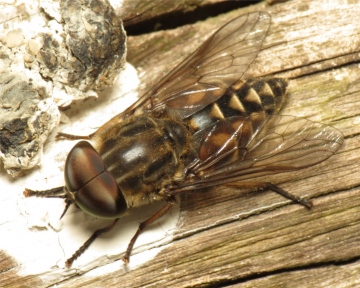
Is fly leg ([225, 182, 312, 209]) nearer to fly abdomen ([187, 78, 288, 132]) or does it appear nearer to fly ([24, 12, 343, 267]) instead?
fly ([24, 12, 343, 267])

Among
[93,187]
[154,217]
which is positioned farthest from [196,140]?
[93,187]

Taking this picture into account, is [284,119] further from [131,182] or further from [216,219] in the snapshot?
[131,182]

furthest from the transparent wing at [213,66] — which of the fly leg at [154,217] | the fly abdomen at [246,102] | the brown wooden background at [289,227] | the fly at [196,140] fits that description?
the fly leg at [154,217]

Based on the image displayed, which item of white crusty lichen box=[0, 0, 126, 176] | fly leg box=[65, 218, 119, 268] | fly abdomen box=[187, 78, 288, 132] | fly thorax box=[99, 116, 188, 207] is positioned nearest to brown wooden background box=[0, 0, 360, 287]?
fly leg box=[65, 218, 119, 268]

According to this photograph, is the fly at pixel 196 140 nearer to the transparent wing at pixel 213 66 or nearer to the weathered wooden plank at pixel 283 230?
the transparent wing at pixel 213 66

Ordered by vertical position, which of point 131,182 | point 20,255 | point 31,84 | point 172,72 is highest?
point 31,84

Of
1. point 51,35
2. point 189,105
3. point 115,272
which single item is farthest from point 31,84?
point 115,272
